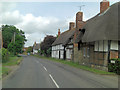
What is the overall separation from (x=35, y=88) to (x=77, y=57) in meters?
20.1

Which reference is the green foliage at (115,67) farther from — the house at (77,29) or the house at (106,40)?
the house at (77,29)

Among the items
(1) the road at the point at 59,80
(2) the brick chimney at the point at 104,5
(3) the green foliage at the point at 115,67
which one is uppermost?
(2) the brick chimney at the point at 104,5

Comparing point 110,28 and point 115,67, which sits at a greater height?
point 110,28

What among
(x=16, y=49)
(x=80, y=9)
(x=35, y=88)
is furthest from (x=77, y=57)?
(x=16, y=49)

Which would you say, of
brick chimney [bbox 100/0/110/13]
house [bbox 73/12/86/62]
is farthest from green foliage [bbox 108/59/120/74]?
house [bbox 73/12/86/62]

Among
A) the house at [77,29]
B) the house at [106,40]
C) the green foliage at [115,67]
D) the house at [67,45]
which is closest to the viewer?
the green foliage at [115,67]

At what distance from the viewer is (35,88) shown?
809 cm

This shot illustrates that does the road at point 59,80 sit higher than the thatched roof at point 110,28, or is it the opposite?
the thatched roof at point 110,28

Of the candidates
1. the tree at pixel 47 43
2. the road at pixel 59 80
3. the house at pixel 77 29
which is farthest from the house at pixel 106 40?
the tree at pixel 47 43

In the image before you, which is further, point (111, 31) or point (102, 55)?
point (102, 55)

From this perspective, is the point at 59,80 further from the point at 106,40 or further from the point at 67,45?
the point at 67,45

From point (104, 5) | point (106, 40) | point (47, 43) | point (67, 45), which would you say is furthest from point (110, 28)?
point (47, 43)

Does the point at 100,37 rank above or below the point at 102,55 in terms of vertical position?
above

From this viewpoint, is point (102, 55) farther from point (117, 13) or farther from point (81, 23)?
point (81, 23)
